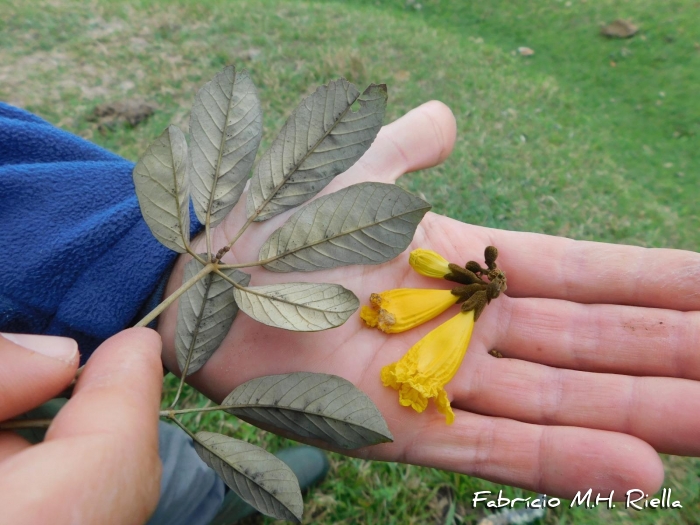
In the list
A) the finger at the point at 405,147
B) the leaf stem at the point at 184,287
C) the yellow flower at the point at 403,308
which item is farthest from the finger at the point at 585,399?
the leaf stem at the point at 184,287

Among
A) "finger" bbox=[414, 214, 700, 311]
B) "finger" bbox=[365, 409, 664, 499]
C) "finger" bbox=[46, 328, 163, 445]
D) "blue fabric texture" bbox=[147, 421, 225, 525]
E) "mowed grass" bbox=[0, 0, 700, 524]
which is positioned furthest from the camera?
"mowed grass" bbox=[0, 0, 700, 524]

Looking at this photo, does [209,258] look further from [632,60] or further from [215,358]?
[632,60]

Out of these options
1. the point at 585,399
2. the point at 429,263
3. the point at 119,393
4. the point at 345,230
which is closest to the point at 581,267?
the point at 585,399

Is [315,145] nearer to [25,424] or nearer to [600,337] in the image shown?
[25,424]

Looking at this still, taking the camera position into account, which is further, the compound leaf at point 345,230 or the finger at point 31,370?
the compound leaf at point 345,230

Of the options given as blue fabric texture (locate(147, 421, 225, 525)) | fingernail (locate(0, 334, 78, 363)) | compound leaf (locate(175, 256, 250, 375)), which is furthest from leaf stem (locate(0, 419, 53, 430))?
blue fabric texture (locate(147, 421, 225, 525))

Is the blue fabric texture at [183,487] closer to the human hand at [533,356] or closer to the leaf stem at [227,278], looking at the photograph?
the human hand at [533,356]

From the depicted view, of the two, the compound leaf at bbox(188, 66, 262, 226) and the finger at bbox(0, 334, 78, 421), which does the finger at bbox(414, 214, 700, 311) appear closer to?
the compound leaf at bbox(188, 66, 262, 226)
